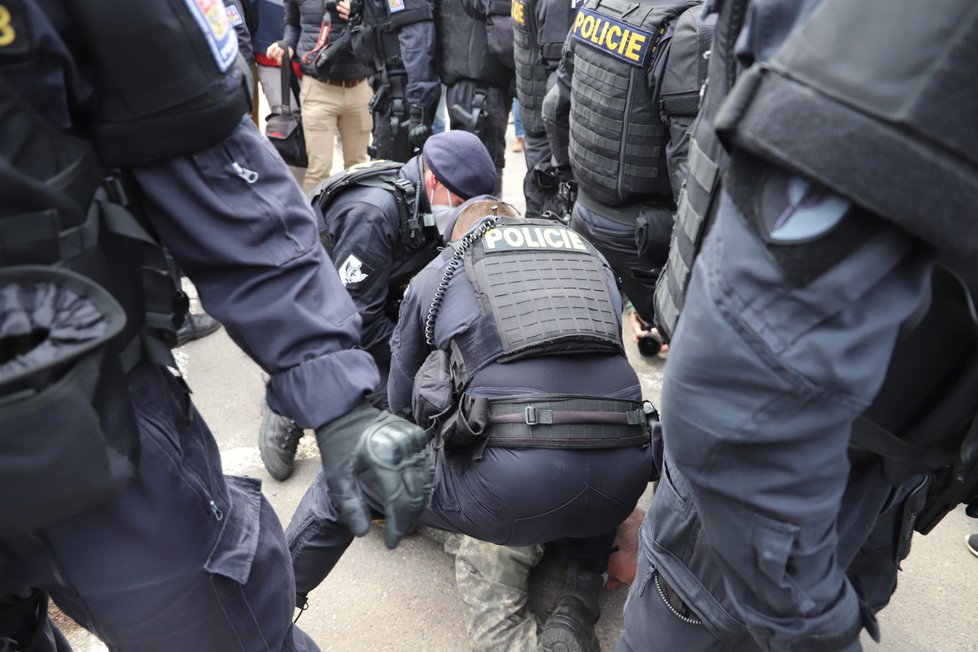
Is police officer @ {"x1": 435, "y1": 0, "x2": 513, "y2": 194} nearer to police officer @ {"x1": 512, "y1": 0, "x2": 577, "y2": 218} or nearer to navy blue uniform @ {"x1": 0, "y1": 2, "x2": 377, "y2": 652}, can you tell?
police officer @ {"x1": 512, "y1": 0, "x2": 577, "y2": 218}

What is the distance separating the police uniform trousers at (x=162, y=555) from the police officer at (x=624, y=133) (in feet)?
6.77

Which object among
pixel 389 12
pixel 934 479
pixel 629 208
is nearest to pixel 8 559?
pixel 934 479

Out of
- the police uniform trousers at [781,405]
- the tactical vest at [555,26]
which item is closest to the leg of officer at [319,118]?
the tactical vest at [555,26]

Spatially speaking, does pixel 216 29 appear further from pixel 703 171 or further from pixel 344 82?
pixel 344 82

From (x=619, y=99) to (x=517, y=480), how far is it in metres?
1.61

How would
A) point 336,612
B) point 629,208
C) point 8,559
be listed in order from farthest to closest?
point 629,208 < point 336,612 < point 8,559

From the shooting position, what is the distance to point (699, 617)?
1312 millimetres

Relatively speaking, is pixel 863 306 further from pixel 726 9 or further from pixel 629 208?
pixel 629 208

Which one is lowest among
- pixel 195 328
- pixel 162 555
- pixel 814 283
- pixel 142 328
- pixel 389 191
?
pixel 195 328

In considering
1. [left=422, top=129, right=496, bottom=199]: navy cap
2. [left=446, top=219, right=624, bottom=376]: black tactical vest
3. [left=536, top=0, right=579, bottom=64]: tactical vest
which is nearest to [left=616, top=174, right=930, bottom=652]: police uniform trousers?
[left=446, top=219, right=624, bottom=376]: black tactical vest

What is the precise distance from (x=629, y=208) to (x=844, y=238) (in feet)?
7.52

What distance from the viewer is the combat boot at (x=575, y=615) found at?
1968 millimetres

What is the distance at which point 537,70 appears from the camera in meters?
4.04

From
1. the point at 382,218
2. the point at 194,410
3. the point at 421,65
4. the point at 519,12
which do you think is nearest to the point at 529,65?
the point at 519,12
